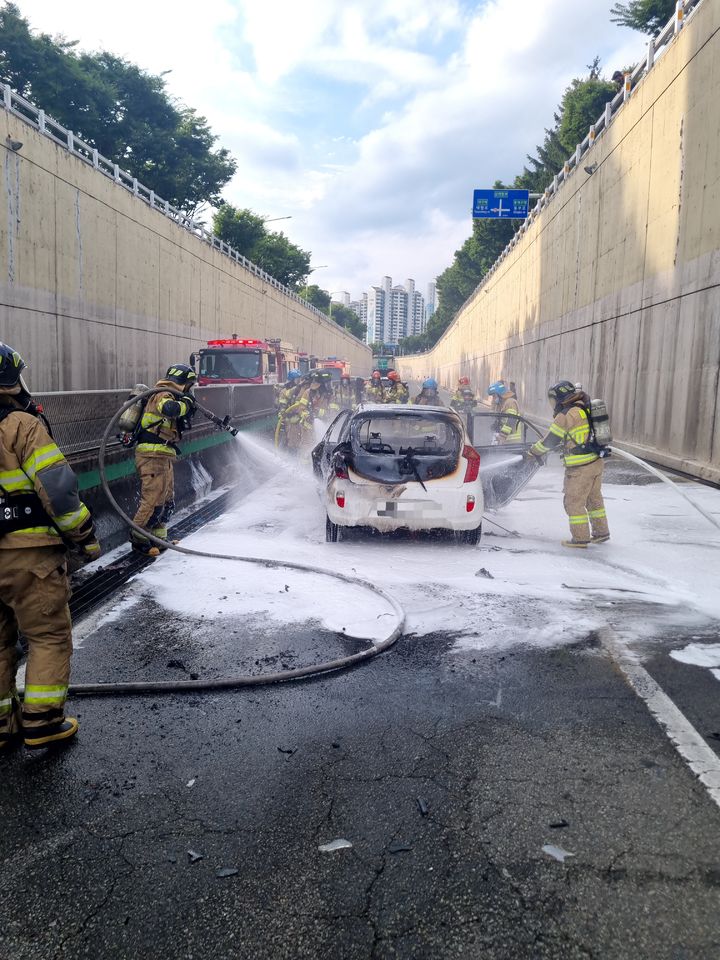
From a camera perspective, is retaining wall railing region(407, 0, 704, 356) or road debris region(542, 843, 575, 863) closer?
road debris region(542, 843, 575, 863)

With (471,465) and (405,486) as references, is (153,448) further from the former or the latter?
(471,465)

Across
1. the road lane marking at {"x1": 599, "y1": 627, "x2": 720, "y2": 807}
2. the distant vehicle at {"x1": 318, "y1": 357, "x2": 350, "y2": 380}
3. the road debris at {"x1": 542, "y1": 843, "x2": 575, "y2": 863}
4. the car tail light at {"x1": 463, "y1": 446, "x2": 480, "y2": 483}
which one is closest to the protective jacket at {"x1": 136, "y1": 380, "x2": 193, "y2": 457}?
the car tail light at {"x1": 463, "y1": 446, "x2": 480, "y2": 483}

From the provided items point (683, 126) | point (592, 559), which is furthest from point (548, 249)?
point (592, 559)

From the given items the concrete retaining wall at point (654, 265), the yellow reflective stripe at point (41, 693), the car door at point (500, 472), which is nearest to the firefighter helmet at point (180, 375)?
the car door at point (500, 472)

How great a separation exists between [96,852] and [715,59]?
15.2m

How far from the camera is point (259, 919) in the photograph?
2344mm

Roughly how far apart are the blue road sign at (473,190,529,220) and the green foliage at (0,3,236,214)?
22829mm

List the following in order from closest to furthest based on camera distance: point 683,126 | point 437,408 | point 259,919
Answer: point 259,919 → point 437,408 → point 683,126

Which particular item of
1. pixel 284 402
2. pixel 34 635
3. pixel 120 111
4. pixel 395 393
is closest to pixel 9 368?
pixel 34 635

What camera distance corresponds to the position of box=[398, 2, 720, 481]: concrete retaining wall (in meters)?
13.0

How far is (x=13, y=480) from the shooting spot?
347 centimetres

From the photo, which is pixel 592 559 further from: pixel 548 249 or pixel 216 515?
pixel 548 249

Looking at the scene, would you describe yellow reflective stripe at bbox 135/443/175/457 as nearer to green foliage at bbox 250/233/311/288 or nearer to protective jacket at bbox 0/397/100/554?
protective jacket at bbox 0/397/100/554

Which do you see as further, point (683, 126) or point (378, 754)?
point (683, 126)
